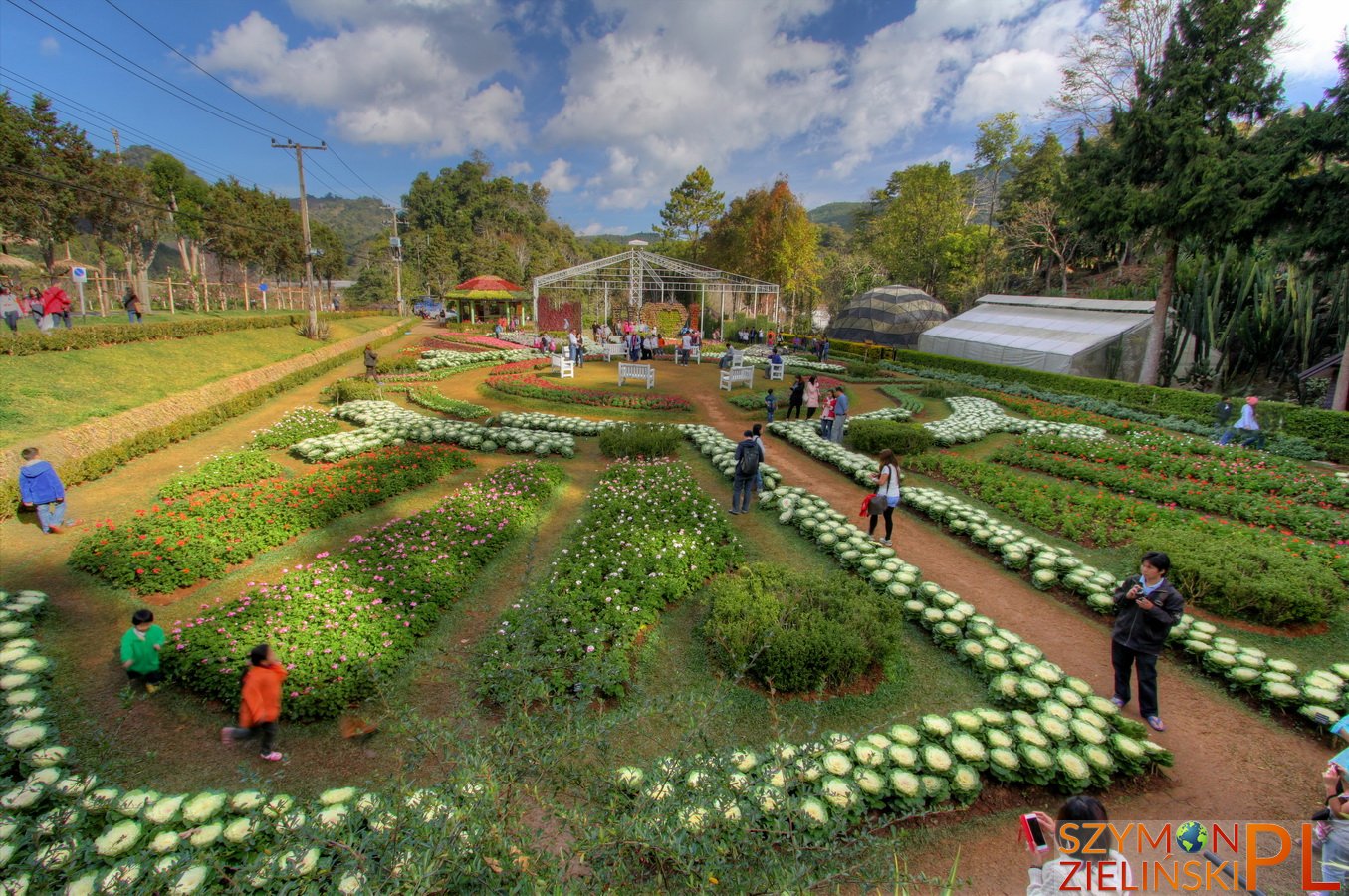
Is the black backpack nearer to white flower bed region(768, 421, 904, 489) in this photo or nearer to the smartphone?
white flower bed region(768, 421, 904, 489)

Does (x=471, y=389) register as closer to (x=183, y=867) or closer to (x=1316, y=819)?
(x=183, y=867)

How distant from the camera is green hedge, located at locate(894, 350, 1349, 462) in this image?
14.0 metres

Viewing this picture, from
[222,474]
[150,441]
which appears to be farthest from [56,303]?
[222,474]

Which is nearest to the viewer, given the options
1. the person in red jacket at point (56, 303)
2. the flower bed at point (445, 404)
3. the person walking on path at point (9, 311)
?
the person walking on path at point (9, 311)

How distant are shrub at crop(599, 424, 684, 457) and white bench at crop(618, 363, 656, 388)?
258 inches

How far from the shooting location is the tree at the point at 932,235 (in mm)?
37812

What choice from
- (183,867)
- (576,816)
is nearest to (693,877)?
(576,816)

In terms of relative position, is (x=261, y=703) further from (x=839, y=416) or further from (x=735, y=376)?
(x=735, y=376)

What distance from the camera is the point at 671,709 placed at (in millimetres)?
3115

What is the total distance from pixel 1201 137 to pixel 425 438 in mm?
24195

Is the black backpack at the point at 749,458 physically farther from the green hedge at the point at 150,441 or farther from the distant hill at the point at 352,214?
the distant hill at the point at 352,214

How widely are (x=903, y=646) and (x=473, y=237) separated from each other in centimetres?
6918

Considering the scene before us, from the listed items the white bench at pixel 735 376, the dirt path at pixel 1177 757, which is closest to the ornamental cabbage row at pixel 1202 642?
the dirt path at pixel 1177 757

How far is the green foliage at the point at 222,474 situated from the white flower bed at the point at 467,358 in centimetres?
1316
